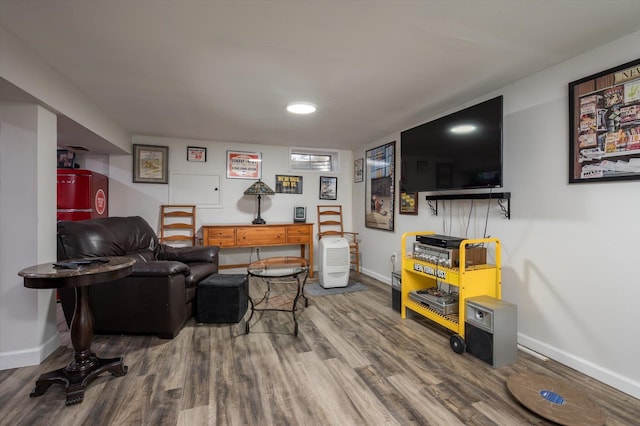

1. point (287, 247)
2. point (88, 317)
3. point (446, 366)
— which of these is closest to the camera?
point (88, 317)

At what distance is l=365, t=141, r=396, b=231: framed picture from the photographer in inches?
160

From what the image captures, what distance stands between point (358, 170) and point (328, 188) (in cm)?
61

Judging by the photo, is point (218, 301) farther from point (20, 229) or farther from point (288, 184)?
point (288, 184)

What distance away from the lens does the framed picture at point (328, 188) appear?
510 centimetres

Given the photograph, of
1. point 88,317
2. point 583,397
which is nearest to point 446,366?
point 583,397

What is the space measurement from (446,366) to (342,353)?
2.46 ft

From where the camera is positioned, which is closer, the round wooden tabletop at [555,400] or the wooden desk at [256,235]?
the round wooden tabletop at [555,400]

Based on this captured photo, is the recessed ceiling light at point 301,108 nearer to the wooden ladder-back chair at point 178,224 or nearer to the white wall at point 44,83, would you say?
the white wall at point 44,83

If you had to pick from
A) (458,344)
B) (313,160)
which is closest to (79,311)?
(458,344)

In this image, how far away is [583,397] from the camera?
168 centimetres

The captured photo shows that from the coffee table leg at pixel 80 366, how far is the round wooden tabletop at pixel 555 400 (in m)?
2.54

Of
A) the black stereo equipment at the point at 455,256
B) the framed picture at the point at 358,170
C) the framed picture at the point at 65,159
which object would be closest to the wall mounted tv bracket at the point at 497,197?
the black stereo equipment at the point at 455,256

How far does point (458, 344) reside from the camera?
7.25 feet

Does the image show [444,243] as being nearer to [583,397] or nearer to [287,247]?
[583,397]
